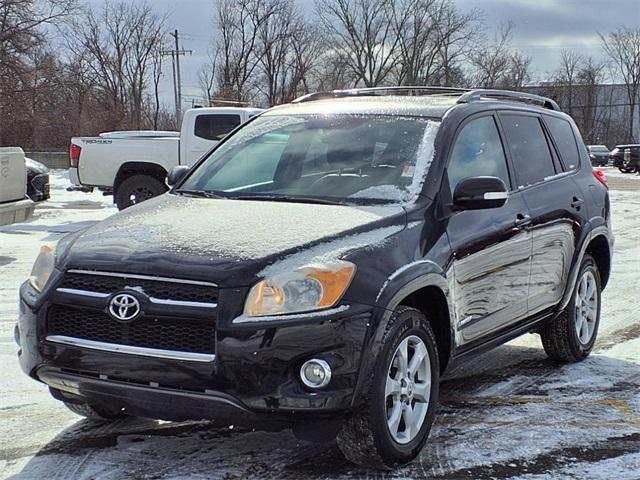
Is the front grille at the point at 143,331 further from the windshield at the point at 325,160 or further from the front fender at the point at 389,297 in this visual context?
the windshield at the point at 325,160

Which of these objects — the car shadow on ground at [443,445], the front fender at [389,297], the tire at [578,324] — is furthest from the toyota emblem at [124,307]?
the tire at [578,324]

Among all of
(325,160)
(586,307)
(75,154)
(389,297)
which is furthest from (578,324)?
(75,154)

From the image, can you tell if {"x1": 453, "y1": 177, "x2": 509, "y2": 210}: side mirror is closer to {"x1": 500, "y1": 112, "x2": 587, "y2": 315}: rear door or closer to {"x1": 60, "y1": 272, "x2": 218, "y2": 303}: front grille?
{"x1": 500, "y1": 112, "x2": 587, "y2": 315}: rear door

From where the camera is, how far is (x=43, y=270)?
3.67 meters

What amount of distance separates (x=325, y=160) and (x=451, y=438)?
65.3 inches

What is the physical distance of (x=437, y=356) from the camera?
3.83 metres

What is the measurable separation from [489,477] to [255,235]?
153 centimetres

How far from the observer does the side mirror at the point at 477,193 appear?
402 centimetres

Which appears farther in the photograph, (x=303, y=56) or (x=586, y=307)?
(x=303, y=56)

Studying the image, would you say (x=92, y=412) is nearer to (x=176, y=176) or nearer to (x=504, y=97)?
(x=176, y=176)

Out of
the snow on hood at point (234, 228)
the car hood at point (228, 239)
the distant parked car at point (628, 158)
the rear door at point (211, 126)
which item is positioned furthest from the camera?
the distant parked car at point (628, 158)

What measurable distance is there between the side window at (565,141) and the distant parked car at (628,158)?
34396 mm

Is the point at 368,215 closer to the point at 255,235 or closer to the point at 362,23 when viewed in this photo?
the point at 255,235

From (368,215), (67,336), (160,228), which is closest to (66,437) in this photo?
(67,336)
